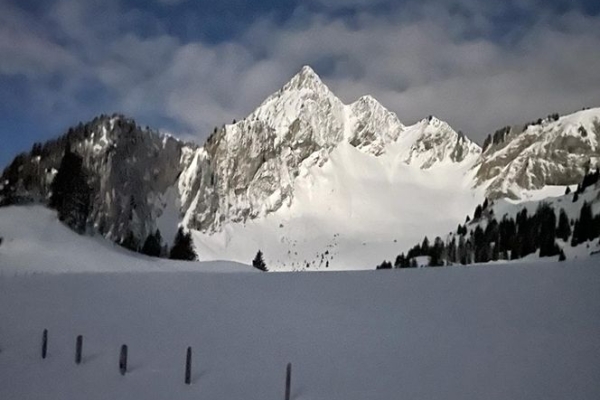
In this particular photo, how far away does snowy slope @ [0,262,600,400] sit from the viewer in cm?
1327

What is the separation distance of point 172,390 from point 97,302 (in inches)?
474

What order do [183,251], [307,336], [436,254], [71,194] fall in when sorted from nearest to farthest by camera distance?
[307,336], [71,194], [183,251], [436,254]

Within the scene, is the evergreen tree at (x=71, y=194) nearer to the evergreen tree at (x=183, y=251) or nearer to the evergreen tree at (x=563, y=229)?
the evergreen tree at (x=183, y=251)

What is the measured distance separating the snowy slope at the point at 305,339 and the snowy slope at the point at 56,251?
20934 mm

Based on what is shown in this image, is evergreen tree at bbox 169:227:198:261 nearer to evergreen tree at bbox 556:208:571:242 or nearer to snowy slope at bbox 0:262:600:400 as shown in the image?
snowy slope at bbox 0:262:600:400

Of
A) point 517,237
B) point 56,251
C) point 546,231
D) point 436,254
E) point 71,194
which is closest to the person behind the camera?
point 56,251

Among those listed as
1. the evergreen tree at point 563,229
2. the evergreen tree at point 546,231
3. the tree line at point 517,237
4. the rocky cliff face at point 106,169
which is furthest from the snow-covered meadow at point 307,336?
the evergreen tree at point 563,229

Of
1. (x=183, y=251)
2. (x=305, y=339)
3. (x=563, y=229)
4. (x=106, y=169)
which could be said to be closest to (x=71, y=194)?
(x=183, y=251)

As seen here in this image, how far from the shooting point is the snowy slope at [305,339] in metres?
13.3

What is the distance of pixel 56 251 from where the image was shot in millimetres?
54250

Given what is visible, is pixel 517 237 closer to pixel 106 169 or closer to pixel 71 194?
pixel 71 194

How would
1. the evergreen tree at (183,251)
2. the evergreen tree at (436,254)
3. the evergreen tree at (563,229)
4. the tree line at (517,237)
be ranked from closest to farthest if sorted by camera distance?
the evergreen tree at (183,251) < the tree line at (517,237) < the evergreen tree at (563,229) < the evergreen tree at (436,254)

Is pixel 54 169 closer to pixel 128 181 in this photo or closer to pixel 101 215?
pixel 101 215

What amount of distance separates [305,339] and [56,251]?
142 ft
